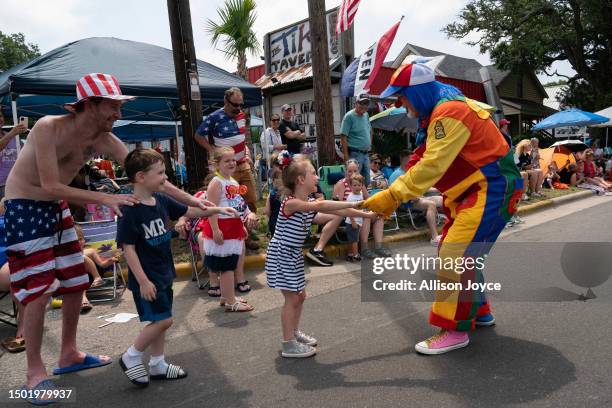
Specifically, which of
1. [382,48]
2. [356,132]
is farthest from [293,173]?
[382,48]

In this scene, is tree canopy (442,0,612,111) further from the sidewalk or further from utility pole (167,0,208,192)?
utility pole (167,0,208,192)

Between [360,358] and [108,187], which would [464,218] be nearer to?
[360,358]

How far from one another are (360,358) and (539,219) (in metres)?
7.38

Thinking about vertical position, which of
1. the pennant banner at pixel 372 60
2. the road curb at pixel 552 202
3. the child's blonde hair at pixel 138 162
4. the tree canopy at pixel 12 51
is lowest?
the road curb at pixel 552 202

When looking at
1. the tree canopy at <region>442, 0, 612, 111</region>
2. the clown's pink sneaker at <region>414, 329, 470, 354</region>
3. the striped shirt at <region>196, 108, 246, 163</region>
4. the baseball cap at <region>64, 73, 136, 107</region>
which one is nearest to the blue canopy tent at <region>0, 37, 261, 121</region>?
the striped shirt at <region>196, 108, 246, 163</region>

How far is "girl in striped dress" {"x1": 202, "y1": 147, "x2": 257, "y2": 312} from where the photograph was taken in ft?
14.7

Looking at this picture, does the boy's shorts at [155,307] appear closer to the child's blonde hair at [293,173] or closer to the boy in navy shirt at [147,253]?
the boy in navy shirt at [147,253]

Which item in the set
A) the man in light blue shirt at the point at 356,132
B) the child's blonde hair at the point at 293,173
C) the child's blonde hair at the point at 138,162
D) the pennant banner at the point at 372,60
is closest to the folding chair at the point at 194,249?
the child's blonde hair at the point at 293,173

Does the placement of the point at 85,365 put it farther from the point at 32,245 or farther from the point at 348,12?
the point at 348,12

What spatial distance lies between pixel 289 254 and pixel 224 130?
3323 mm

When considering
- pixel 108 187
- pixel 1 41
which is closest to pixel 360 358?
pixel 108 187

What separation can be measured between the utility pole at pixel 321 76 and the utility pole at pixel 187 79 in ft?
6.66

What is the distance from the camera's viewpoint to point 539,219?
9234 mm

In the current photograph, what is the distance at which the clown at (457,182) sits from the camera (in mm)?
3098
